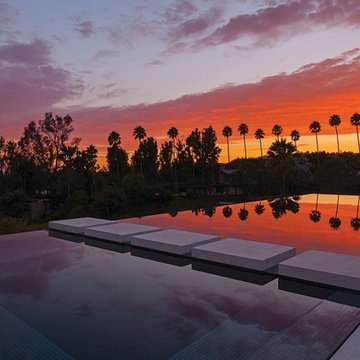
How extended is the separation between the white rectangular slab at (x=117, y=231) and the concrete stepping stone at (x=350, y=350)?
740cm

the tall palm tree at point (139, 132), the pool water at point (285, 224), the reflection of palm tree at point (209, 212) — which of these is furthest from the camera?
the tall palm tree at point (139, 132)

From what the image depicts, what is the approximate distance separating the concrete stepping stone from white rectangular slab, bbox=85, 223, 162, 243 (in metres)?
7.40

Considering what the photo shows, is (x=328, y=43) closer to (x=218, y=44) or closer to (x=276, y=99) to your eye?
(x=218, y=44)

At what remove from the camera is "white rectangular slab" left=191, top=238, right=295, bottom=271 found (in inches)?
290

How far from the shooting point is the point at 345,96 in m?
22.7

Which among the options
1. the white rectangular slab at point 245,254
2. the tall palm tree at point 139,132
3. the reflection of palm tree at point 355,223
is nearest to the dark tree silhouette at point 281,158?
the reflection of palm tree at point 355,223

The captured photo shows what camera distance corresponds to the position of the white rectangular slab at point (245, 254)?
7.36 metres

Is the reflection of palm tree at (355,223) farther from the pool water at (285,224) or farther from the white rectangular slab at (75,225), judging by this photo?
the white rectangular slab at (75,225)

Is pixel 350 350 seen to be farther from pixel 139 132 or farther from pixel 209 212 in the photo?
pixel 139 132

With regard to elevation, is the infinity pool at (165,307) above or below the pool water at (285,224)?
above

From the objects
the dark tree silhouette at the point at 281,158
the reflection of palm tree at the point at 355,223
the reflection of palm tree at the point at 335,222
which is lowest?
the reflection of palm tree at the point at 355,223

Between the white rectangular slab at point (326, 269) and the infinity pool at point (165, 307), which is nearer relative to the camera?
the infinity pool at point (165, 307)

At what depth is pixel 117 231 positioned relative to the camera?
36.1ft

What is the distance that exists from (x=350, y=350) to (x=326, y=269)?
9.46ft
